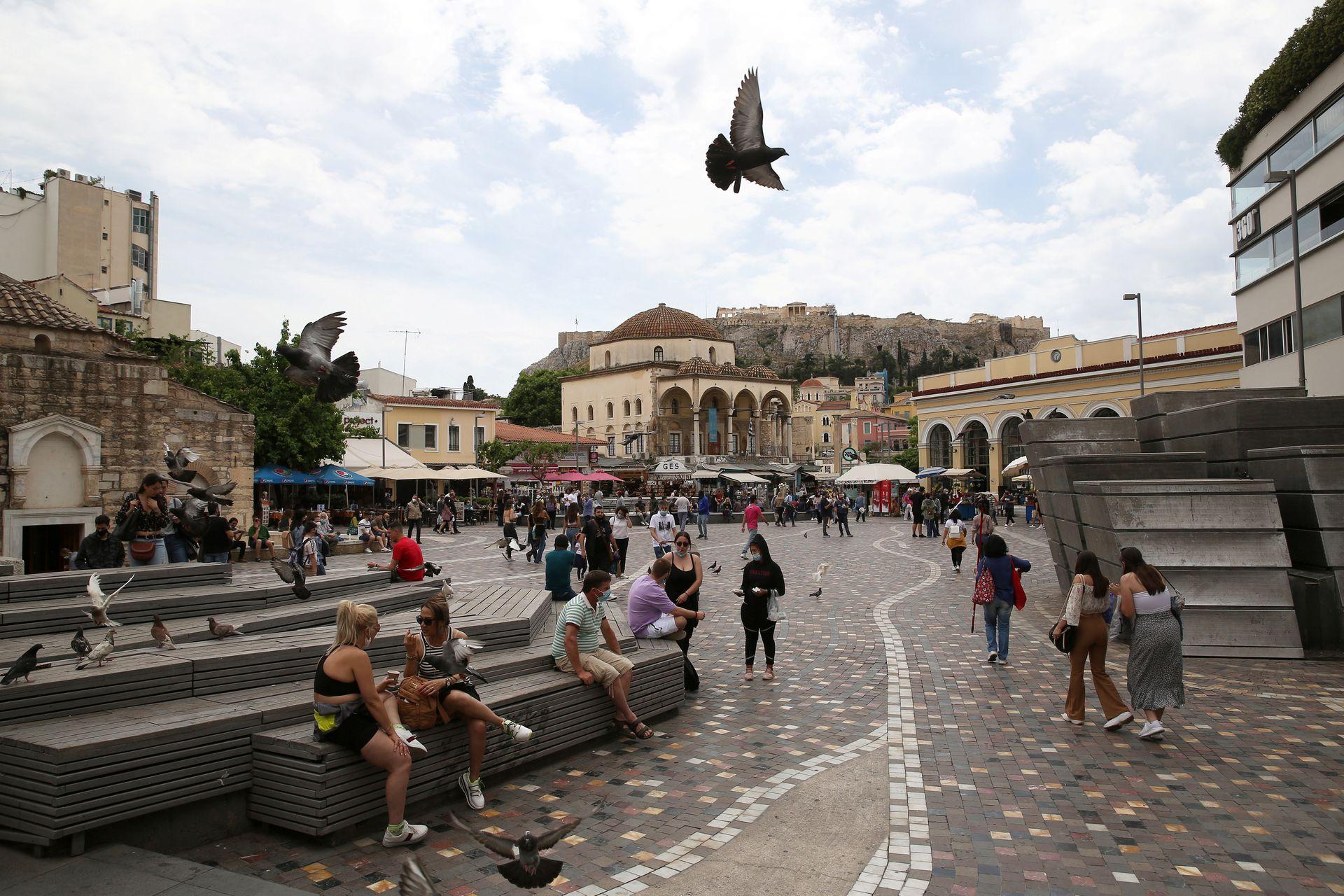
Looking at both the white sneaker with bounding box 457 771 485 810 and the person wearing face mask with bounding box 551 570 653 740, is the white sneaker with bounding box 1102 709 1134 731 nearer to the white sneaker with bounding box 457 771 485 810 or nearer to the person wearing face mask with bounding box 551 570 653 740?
the person wearing face mask with bounding box 551 570 653 740

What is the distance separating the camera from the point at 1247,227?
22.9m

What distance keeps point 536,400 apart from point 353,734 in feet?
269

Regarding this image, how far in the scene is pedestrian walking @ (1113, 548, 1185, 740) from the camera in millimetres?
6188

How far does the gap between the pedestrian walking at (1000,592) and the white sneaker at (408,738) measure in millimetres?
6027

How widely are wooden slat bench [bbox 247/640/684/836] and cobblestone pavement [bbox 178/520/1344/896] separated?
0.16 meters

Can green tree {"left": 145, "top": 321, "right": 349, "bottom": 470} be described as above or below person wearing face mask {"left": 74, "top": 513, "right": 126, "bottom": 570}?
above

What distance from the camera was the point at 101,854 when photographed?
3.93 m

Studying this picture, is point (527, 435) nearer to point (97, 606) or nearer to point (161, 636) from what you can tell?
point (97, 606)

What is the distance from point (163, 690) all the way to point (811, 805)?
3875 mm

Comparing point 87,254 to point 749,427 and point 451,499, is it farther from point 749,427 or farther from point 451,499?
point 749,427

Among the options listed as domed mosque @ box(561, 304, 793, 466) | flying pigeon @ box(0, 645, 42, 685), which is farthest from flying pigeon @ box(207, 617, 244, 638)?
domed mosque @ box(561, 304, 793, 466)

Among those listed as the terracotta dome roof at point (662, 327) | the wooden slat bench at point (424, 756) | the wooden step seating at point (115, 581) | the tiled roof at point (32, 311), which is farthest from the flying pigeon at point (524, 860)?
the terracotta dome roof at point (662, 327)

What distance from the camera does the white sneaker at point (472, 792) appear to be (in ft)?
15.9

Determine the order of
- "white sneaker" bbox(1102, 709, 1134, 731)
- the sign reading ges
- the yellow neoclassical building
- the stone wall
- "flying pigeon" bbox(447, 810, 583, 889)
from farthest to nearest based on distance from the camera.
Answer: the yellow neoclassical building, the sign reading ges, the stone wall, "white sneaker" bbox(1102, 709, 1134, 731), "flying pigeon" bbox(447, 810, 583, 889)
